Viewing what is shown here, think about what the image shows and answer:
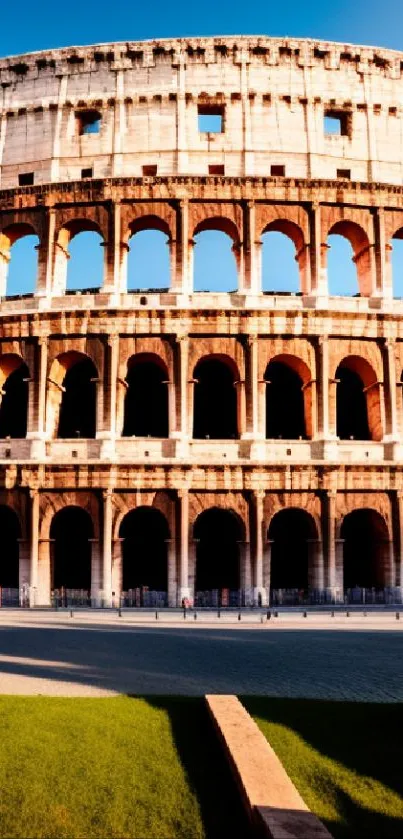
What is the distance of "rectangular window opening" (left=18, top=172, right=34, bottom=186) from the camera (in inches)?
981

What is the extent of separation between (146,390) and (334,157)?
10339mm

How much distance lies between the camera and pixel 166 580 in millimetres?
22844

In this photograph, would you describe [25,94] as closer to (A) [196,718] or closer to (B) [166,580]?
(B) [166,580]

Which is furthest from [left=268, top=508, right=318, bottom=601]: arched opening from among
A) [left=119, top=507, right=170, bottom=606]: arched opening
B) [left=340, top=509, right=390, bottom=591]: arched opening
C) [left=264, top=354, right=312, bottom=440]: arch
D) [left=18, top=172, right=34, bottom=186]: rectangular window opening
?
[left=18, top=172, right=34, bottom=186]: rectangular window opening

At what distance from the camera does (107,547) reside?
2147cm

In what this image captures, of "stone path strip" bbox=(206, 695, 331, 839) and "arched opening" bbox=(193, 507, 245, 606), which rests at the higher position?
"arched opening" bbox=(193, 507, 245, 606)

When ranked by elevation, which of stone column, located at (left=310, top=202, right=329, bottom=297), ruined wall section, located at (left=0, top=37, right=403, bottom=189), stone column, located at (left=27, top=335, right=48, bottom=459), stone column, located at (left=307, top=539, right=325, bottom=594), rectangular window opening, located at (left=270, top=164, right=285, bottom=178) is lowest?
stone column, located at (left=307, top=539, right=325, bottom=594)

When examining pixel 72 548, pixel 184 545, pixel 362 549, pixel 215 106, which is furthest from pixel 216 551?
pixel 215 106

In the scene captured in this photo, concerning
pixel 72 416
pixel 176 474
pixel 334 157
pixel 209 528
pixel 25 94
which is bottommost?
pixel 209 528

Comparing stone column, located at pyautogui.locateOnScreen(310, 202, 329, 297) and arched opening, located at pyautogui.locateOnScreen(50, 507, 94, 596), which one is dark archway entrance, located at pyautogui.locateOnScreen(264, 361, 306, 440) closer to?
stone column, located at pyautogui.locateOnScreen(310, 202, 329, 297)

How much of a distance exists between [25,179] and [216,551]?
14580mm

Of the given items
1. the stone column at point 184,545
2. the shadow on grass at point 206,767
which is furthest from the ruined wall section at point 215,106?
the shadow on grass at point 206,767

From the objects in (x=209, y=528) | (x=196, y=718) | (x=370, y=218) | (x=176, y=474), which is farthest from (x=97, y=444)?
(x=196, y=718)

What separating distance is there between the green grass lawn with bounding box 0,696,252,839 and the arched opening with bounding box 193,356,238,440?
657 inches
